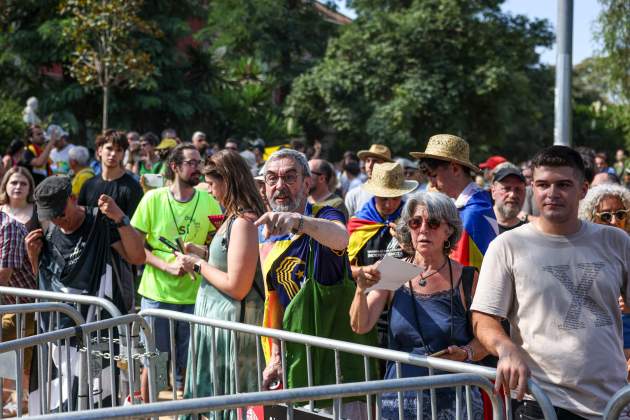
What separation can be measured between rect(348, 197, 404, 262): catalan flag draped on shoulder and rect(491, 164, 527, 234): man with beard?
0.92 metres

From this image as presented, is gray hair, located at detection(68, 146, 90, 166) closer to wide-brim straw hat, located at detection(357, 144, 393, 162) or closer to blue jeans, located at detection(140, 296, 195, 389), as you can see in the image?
wide-brim straw hat, located at detection(357, 144, 393, 162)

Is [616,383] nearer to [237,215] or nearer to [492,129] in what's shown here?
[237,215]

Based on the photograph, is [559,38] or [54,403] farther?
[559,38]

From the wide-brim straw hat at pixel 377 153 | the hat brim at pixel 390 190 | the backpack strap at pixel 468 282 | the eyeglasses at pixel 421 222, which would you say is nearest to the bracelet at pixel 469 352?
the backpack strap at pixel 468 282

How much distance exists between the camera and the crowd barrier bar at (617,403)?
2.96 metres

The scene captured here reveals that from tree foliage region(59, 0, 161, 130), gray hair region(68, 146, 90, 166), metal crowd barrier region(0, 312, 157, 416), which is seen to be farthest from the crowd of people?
tree foliage region(59, 0, 161, 130)

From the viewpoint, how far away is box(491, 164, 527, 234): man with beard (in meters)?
6.38

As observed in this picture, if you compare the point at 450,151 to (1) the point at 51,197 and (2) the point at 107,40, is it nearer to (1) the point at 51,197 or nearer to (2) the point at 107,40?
(1) the point at 51,197

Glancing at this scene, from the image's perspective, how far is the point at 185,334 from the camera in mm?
5855

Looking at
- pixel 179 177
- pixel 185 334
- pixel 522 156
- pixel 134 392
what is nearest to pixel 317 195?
pixel 179 177

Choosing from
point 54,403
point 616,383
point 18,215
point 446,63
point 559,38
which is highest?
point 446,63

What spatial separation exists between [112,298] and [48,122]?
22064mm

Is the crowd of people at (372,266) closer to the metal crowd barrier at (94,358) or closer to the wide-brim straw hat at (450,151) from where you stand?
the wide-brim straw hat at (450,151)

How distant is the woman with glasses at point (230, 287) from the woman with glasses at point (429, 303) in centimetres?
78
